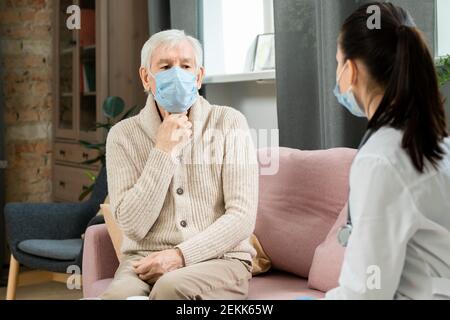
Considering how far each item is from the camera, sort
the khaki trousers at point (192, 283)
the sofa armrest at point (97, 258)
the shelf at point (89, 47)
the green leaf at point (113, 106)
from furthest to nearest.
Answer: the shelf at point (89, 47) → the green leaf at point (113, 106) → the sofa armrest at point (97, 258) → the khaki trousers at point (192, 283)

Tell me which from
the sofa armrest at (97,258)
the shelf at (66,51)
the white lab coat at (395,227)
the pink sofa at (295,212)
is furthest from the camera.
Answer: the shelf at (66,51)

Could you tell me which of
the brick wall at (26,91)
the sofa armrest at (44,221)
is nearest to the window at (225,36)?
the sofa armrest at (44,221)

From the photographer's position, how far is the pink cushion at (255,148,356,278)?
1.91 m

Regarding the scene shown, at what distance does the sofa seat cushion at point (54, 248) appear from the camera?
2.92m

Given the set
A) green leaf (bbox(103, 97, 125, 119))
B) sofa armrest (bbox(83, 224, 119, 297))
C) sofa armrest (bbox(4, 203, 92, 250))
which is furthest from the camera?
green leaf (bbox(103, 97, 125, 119))

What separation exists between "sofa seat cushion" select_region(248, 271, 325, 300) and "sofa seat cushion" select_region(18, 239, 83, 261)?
118 cm

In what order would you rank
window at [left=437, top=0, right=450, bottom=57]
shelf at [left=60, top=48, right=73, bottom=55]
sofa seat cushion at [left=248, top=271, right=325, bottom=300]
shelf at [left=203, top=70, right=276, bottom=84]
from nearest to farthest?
1. sofa seat cushion at [left=248, top=271, right=325, bottom=300]
2. window at [left=437, top=0, right=450, bottom=57]
3. shelf at [left=203, top=70, right=276, bottom=84]
4. shelf at [left=60, top=48, right=73, bottom=55]

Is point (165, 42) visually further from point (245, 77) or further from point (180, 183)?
point (245, 77)

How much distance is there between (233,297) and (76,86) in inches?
106

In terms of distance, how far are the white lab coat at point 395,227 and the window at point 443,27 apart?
139cm

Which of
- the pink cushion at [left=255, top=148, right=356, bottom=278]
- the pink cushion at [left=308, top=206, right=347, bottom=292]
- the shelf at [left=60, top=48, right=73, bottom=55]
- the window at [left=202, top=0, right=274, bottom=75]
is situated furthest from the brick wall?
the pink cushion at [left=308, top=206, right=347, bottom=292]

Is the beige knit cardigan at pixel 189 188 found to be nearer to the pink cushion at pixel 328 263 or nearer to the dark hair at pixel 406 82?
the pink cushion at pixel 328 263

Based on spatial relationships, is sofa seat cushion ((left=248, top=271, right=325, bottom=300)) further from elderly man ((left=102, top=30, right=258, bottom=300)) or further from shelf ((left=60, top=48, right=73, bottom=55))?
shelf ((left=60, top=48, right=73, bottom=55))

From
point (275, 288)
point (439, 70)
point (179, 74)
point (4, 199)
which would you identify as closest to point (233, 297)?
point (275, 288)
